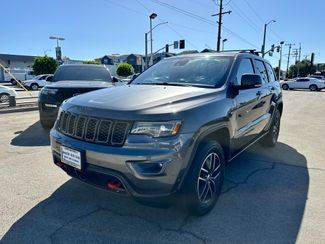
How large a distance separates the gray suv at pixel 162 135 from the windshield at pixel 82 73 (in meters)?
4.77

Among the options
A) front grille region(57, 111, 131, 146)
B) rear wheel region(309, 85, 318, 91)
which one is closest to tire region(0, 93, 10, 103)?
front grille region(57, 111, 131, 146)

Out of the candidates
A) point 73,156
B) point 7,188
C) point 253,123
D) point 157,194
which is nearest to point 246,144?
point 253,123

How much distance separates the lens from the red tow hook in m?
2.77

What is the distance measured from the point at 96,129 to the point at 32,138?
4320 millimetres

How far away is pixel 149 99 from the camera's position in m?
3.04

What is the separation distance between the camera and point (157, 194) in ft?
8.87

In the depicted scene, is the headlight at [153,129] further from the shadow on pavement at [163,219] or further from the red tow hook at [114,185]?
the shadow on pavement at [163,219]

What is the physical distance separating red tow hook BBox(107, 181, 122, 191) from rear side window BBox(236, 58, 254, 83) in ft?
7.10

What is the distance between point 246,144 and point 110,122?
94.1 inches

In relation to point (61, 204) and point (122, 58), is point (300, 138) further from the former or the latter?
Result: point (122, 58)

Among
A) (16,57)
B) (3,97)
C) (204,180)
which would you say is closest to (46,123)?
(204,180)

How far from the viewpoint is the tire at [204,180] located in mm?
2912

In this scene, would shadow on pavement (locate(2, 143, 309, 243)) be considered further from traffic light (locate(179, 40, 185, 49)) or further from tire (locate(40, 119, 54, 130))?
traffic light (locate(179, 40, 185, 49))

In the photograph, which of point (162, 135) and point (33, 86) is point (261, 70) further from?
point (33, 86)
